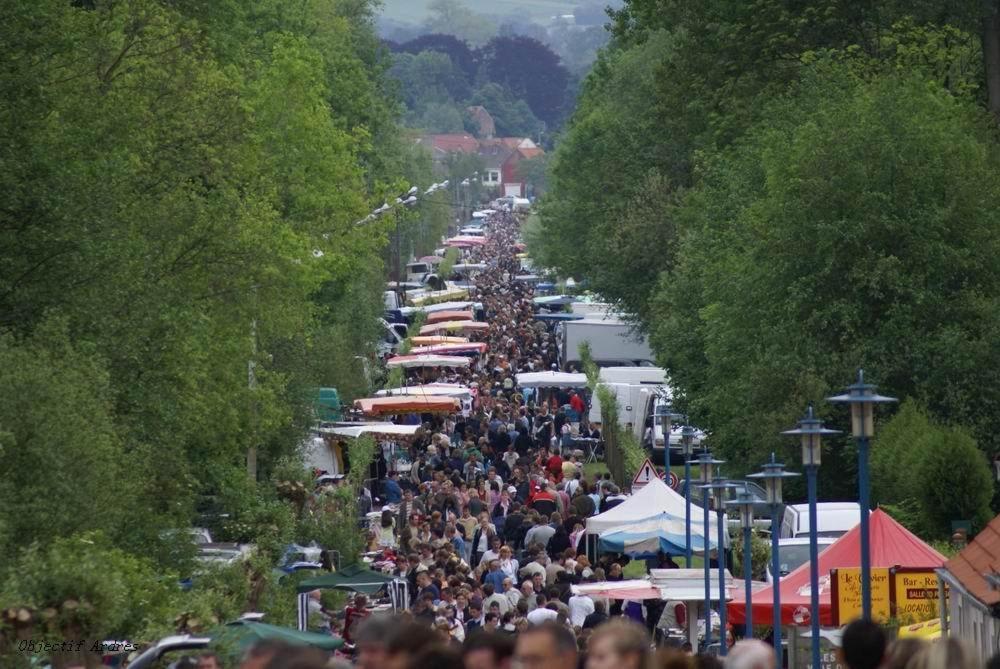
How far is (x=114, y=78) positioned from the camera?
2722 centimetres

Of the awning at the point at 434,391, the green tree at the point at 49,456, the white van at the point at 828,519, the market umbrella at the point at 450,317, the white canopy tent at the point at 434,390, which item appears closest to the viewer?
the green tree at the point at 49,456

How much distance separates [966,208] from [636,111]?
30.0 meters

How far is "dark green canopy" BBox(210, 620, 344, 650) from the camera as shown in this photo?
15.2 meters

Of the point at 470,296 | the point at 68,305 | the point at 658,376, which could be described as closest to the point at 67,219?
Result: the point at 68,305

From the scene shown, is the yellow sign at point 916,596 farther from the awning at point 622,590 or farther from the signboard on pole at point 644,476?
the signboard on pole at point 644,476

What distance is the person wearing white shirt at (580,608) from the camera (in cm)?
2219

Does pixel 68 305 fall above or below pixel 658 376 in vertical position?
above

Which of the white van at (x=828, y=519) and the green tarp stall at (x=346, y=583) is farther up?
the white van at (x=828, y=519)

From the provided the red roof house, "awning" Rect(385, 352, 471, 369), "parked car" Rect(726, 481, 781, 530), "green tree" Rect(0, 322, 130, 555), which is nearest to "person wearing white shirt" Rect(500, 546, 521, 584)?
"parked car" Rect(726, 481, 781, 530)

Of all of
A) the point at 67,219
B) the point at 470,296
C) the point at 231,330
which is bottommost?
the point at 470,296

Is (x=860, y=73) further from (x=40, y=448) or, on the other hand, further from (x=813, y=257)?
(x=40, y=448)

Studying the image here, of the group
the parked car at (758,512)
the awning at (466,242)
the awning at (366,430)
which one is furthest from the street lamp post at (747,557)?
the awning at (466,242)

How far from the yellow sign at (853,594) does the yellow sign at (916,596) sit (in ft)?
0.44

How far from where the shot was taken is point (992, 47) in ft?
123
